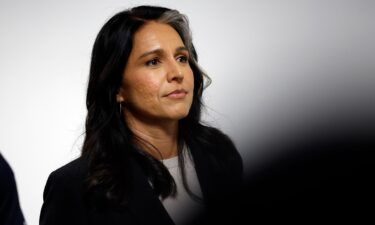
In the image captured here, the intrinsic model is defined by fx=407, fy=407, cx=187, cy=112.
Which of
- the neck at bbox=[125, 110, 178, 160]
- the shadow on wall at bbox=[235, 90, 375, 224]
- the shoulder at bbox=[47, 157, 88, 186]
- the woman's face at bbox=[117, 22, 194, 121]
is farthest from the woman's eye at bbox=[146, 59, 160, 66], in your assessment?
the shadow on wall at bbox=[235, 90, 375, 224]

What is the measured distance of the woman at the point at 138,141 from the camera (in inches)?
28.3

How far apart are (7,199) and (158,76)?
342mm

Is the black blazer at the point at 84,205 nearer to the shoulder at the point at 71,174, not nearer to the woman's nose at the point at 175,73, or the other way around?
the shoulder at the point at 71,174

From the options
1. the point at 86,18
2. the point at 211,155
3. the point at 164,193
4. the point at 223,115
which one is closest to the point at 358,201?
the point at 164,193

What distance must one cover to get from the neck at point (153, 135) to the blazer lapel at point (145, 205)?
8 centimetres

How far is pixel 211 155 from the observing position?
89 cm

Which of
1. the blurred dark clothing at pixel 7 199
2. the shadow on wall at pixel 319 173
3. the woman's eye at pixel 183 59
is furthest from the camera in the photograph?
the woman's eye at pixel 183 59

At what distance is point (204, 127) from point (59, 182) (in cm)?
35

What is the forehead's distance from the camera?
2.55 ft

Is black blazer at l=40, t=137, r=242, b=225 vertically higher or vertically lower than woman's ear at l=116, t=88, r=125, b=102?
lower

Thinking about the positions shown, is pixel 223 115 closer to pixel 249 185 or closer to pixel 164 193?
pixel 164 193

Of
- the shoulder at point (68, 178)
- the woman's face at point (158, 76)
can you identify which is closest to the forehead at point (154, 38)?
the woman's face at point (158, 76)

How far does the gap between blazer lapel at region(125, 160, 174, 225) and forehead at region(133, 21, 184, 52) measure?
0.25 m

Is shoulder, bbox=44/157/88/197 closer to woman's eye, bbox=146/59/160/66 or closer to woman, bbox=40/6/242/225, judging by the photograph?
woman, bbox=40/6/242/225
